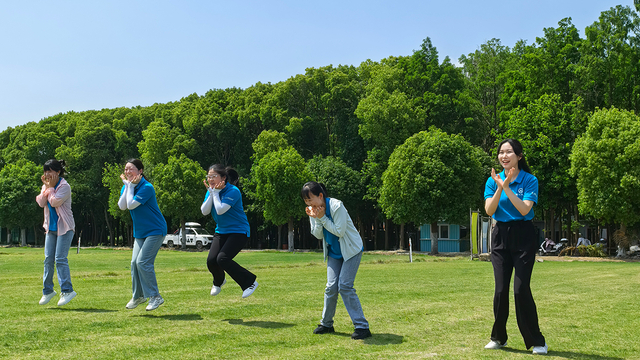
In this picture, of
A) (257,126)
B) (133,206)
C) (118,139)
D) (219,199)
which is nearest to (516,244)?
(219,199)

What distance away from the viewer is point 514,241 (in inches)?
238

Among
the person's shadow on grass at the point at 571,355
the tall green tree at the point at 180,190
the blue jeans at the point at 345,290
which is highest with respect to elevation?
the tall green tree at the point at 180,190

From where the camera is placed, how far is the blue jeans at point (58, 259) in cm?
905

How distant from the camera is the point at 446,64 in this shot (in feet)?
164

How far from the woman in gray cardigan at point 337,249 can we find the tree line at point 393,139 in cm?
3138

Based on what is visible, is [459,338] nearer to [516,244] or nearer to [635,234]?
[516,244]

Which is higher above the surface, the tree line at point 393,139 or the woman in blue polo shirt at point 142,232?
the tree line at point 393,139

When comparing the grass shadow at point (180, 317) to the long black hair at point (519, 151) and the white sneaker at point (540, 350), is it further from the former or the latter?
the long black hair at point (519, 151)

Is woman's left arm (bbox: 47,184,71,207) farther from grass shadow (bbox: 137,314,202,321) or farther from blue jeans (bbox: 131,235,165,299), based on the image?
grass shadow (bbox: 137,314,202,321)

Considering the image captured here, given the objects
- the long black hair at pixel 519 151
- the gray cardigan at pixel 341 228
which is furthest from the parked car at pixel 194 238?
the long black hair at pixel 519 151

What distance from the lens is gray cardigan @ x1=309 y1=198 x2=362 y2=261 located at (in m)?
6.75

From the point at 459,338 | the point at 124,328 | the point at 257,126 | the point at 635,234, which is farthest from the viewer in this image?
the point at 257,126

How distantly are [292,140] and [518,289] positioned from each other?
49479 millimetres

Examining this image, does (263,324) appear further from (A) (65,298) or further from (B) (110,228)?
(B) (110,228)
